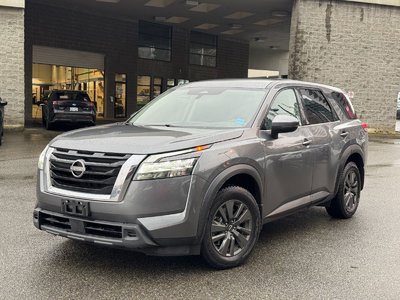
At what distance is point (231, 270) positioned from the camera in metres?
4.36

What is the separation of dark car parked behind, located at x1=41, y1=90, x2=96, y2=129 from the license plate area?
591 inches

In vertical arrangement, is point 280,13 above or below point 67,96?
above

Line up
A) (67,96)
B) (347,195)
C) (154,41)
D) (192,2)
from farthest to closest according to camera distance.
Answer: (154,41)
(192,2)
(67,96)
(347,195)

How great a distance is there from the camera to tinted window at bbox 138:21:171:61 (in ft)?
99.4

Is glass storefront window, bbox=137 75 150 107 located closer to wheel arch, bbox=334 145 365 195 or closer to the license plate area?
wheel arch, bbox=334 145 365 195

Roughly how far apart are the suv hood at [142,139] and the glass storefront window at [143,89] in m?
26.3

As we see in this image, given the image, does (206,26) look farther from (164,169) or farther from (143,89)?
(164,169)

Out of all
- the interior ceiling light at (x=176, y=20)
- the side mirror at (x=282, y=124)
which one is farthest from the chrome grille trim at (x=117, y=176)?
the interior ceiling light at (x=176, y=20)

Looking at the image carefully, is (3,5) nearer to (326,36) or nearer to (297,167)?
(326,36)

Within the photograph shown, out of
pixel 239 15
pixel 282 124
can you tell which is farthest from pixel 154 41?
pixel 282 124

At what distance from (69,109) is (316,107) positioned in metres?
14.3

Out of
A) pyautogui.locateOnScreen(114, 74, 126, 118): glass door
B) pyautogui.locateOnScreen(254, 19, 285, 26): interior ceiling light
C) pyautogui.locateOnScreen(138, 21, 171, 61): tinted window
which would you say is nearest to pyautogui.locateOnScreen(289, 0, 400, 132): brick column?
pyautogui.locateOnScreen(254, 19, 285, 26): interior ceiling light

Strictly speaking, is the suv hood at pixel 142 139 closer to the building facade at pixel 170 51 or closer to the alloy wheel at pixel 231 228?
the alloy wheel at pixel 231 228

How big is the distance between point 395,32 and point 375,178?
609 inches
